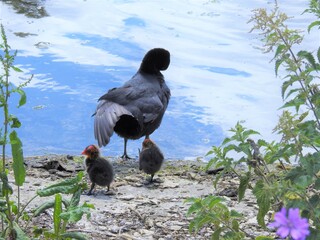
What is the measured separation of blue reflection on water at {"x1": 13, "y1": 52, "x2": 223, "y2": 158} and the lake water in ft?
0.04

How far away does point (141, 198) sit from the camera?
16.6 ft

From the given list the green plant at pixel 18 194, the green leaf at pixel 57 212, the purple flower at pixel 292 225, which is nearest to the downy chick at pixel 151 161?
the green plant at pixel 18 194

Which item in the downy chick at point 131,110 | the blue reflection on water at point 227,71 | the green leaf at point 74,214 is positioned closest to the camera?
the green leaf at point 74,214

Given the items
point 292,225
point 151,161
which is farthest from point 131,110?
point 292,225

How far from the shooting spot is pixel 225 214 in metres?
2.70

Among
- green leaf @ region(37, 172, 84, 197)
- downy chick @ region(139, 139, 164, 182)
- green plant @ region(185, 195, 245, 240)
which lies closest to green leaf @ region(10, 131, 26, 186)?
green leaf @ region(37, 172, 84, 197)

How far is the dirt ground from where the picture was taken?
4180mm

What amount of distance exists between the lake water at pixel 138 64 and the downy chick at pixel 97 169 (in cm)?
152

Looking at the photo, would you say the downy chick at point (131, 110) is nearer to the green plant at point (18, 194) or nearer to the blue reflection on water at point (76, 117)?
the blue reflection on water at point (76, 117)

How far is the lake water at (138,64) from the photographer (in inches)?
299

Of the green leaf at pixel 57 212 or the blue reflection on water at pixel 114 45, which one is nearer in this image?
the green leaf at pixel 57 212

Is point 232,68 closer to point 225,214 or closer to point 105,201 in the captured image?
point 105,201

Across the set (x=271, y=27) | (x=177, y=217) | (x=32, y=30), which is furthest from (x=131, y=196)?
(x=32, y=30)

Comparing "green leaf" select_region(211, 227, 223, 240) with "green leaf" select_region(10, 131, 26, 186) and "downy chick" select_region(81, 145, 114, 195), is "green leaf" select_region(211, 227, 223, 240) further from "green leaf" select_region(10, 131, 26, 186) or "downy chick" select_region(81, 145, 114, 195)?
"downy chick" select_region(81, 145, 114, 195)
